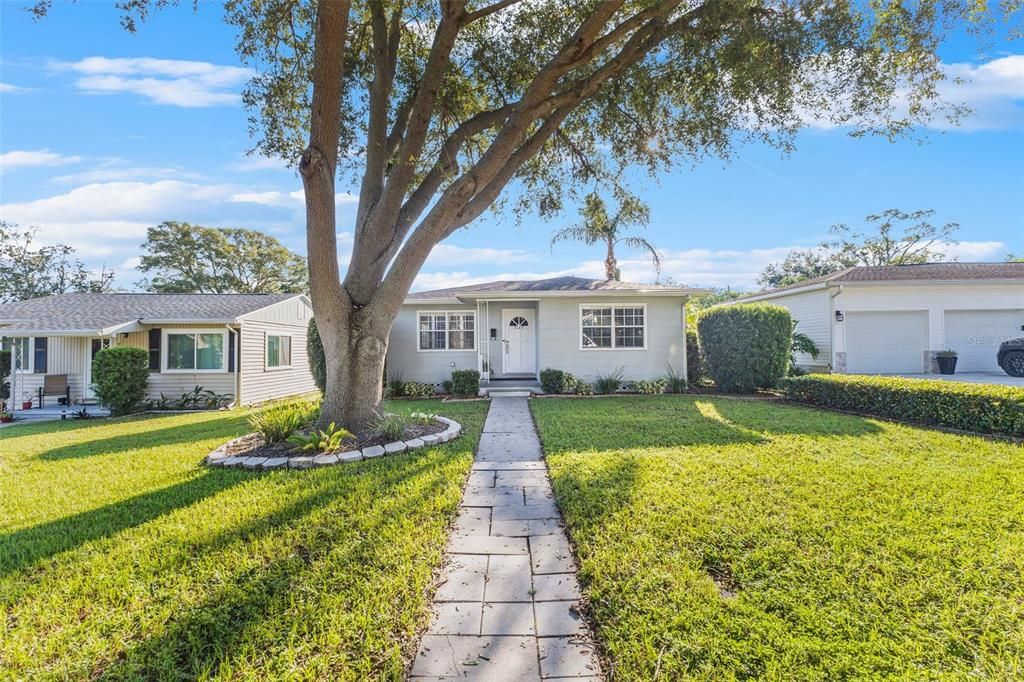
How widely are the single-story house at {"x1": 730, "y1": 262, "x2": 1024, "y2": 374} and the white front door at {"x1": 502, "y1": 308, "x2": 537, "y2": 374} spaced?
31.8 ft

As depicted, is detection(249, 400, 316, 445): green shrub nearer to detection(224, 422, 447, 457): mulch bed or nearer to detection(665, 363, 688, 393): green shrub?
detection(224, 422, 447, 457): mulch bed

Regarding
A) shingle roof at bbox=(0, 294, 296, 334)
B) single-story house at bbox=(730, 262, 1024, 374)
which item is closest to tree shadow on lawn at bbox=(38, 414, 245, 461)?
shingle roof at bbox=(0, 294, 296, 334)

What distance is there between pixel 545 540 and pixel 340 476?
97.0 inches

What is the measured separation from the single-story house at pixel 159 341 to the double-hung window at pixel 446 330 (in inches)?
205

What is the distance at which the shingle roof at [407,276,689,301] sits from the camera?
11.9 metres

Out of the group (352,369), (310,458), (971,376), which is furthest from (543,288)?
(971,376)

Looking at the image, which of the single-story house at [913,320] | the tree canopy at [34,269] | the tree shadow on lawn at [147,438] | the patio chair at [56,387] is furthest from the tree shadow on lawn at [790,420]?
the tree canopy at [34,269]

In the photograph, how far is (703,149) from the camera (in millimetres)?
8391

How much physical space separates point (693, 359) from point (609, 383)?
10.1 ft

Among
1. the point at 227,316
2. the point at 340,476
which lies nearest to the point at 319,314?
the point at 340,476

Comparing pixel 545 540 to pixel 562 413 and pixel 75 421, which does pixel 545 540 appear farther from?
pixel 75 421

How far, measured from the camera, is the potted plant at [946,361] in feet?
45.3

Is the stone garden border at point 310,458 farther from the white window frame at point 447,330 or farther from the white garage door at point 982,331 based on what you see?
the white garage door at point 982,331

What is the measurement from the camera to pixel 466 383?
11.6m
